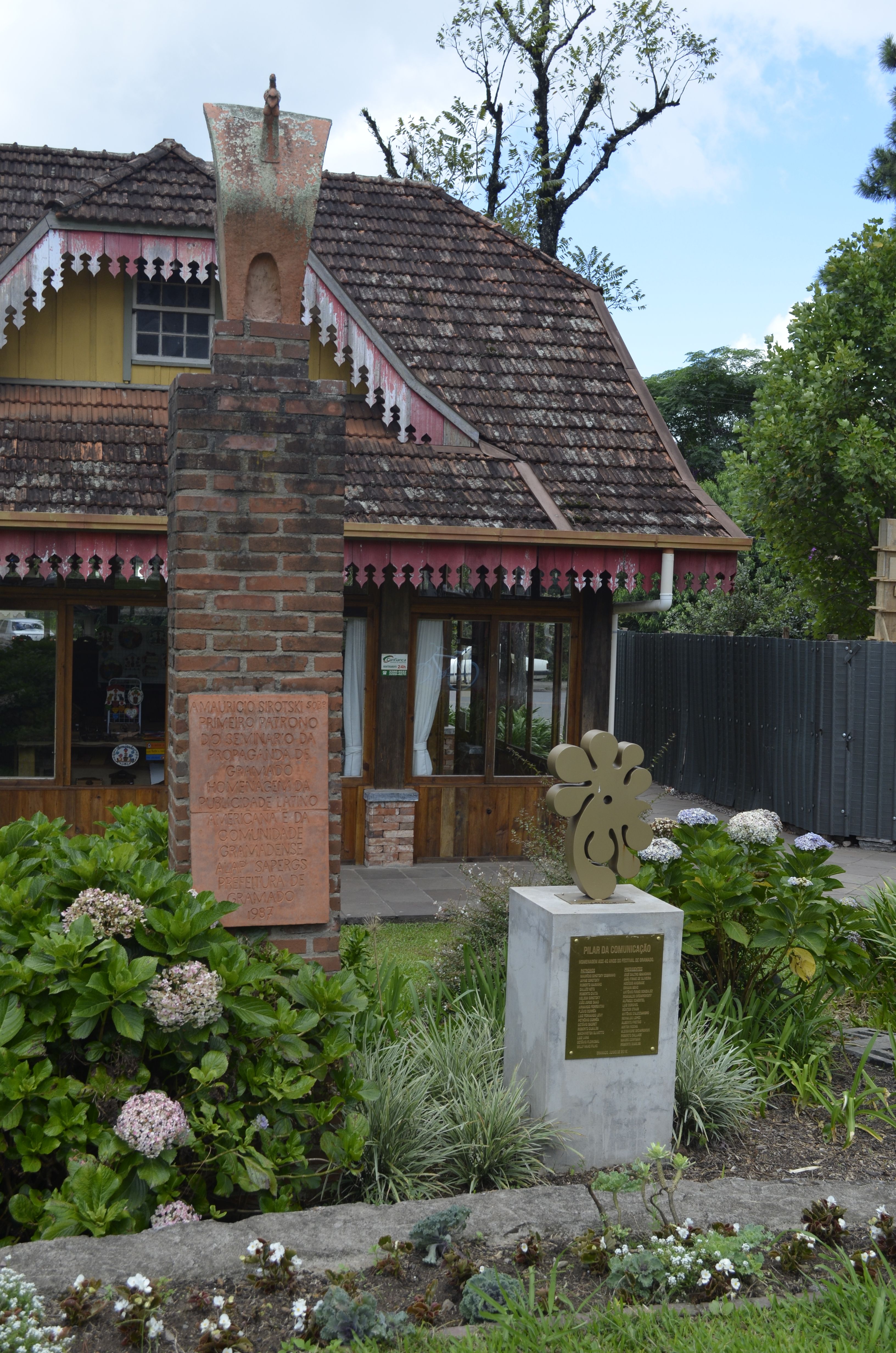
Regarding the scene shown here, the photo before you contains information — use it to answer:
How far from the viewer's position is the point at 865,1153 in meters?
4.39

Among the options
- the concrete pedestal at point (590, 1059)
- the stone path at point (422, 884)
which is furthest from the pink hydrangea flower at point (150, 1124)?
the stone path at point (422, 884)

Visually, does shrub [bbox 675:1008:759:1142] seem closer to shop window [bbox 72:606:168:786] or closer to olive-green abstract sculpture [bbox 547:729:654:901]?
olive-green abstract sculpture [bbox 547:729:654:901]

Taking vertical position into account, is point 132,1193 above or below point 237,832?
below

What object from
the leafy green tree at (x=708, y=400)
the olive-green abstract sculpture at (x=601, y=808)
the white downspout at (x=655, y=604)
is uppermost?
the leafy green tree at (x=708, y=400)

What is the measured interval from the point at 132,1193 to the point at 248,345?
294 cm

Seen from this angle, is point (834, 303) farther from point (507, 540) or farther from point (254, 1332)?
point (254, 1332)

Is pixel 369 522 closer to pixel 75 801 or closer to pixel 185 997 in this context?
pixel 75 801

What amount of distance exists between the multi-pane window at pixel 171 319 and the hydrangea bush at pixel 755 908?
6860mm

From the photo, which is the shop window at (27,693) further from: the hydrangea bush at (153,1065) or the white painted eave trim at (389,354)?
the hydrangea bush at (153,1065)

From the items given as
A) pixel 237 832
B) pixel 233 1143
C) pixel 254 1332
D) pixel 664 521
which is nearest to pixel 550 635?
pixel 664 521

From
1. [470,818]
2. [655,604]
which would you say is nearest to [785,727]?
[655,604]

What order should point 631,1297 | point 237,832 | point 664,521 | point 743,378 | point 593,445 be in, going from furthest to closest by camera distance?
point 743,378 → point 593,445 → point 664,521 → point 237,832 → point 631,1297

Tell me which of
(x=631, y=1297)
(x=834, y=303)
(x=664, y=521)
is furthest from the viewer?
(x=834, y=303)

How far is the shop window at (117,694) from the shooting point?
9.98 metres
